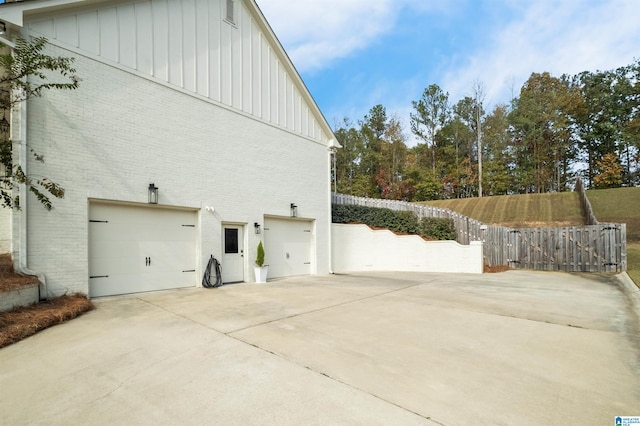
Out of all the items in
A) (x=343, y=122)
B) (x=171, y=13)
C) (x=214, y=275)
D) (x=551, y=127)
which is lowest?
(x=214, y=275)

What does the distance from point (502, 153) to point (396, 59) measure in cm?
2067

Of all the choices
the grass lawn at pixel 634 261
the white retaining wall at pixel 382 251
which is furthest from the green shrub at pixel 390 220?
the grass lawn at pixel 634 261

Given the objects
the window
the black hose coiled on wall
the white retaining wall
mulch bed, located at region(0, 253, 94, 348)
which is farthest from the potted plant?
the window

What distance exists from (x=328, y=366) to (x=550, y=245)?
13.5 metres

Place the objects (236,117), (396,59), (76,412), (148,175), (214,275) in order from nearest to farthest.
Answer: (76,412) → (148,175) → (214,275) → (236,117) → (396,59)

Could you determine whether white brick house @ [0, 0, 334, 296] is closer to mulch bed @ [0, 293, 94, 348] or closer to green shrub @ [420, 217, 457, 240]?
mulch bed @ [0, 293, 94, 348]

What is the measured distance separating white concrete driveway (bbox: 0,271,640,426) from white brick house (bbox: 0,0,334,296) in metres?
1.99

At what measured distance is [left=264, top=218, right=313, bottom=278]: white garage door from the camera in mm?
11078

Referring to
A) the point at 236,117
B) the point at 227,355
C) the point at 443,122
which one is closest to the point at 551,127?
the point at 443,122

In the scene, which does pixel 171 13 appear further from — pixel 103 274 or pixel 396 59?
pixel 396 59

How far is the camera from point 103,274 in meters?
7.10

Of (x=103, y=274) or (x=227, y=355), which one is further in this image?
(x=103, y=274)

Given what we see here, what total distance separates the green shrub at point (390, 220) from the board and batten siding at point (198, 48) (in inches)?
154

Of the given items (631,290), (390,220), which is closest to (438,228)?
(390,220)
